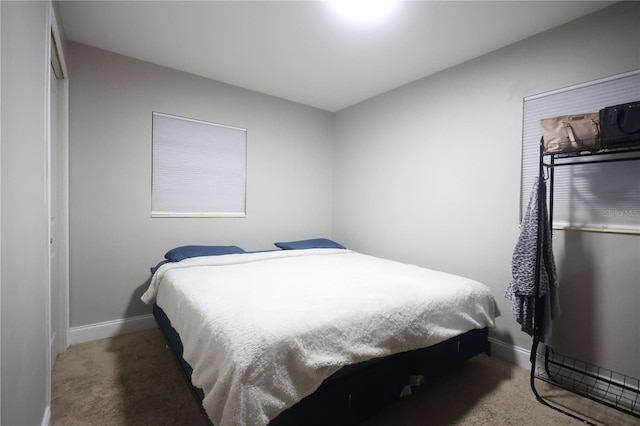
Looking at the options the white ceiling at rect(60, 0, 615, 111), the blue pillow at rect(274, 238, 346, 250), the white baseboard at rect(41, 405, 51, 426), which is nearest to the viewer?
the white baseboard at rect(41, 405, 51, 426)

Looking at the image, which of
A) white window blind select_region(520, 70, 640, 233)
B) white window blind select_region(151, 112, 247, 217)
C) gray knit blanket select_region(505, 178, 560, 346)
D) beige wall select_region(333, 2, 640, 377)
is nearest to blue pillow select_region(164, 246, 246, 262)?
white window blind select_region(151, 112, 247, 217)

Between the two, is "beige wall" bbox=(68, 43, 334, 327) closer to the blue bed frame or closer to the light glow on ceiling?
the blue bed frame

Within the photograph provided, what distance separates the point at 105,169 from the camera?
2482mm

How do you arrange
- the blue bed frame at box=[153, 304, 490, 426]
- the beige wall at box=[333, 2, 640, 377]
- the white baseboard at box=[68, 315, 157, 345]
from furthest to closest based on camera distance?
the white baseboard at box=[68, 315, 157, 345] → the beige wall at box=[333, 2, 640, 377] → the blue bed frame at box=[153, 304, 490, 426]

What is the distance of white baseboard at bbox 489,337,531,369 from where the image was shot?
2.14 m

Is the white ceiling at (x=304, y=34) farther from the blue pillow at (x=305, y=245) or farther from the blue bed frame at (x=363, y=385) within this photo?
the blue bed frame at (x=363, y=385)

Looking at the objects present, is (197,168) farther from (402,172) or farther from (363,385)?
(363,385)

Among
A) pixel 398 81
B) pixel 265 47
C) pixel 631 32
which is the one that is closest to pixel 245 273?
pixel 265 47

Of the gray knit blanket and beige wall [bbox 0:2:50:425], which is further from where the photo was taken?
the gray knit blanket

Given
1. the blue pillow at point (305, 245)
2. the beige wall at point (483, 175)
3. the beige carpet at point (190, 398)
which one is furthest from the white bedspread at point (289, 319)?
the blue pillow at point (305, 245)

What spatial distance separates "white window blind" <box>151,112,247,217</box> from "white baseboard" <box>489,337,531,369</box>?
8.98 feet

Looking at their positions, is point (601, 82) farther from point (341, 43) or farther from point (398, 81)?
point (341, 43)

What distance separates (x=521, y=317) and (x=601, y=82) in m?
1.65

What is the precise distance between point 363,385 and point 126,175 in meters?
2.61
